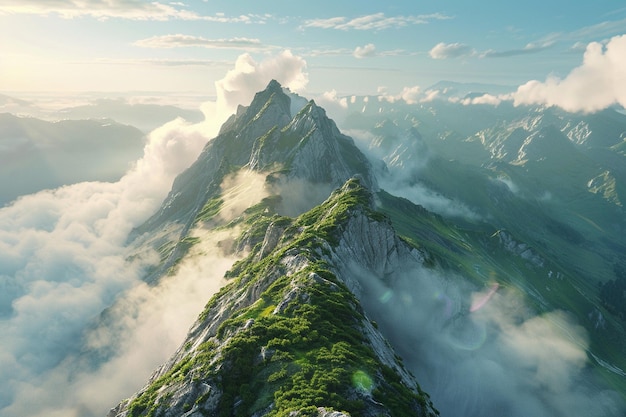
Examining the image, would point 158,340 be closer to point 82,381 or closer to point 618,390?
point 82,381

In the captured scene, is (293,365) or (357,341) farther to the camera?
(357,341)

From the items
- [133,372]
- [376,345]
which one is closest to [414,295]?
[376,345]

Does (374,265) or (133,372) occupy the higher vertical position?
(374,265)

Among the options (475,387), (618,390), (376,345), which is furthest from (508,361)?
(376,345)

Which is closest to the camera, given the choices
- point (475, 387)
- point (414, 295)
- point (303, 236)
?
point (303, 236)

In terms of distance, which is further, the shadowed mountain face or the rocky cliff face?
the shadowed mountain face

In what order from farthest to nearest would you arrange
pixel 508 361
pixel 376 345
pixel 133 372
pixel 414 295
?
pixel 133 372
pixel 508 361
pixel 414 295
pixel 376 345

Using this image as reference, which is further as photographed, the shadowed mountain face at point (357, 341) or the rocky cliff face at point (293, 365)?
the shadowed mountain face at point (357, 341)

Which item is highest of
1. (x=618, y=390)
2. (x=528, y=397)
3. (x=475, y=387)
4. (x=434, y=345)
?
(x=434, y=345)

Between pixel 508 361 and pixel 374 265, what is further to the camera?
pixel 508 361

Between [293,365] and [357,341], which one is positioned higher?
[293,365]
